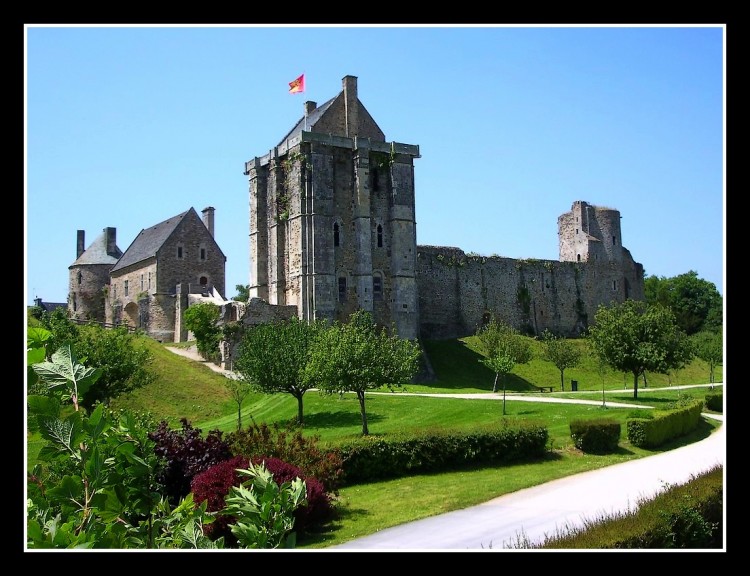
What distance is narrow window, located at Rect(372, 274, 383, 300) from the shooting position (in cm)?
4503

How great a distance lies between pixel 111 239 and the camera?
61.6 metres

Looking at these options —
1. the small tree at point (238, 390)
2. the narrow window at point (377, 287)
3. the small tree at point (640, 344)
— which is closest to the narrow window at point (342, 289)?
the narrow window at point (377, 287)

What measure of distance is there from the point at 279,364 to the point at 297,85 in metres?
20.5

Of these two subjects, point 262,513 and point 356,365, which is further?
point 356,365

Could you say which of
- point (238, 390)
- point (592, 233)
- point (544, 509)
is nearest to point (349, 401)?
point (238, 390)

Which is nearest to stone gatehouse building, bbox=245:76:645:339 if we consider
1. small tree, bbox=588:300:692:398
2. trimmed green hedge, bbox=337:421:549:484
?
small tree, bbox=588:300:692:398

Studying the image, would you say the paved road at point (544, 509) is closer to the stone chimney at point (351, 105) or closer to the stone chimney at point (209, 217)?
the stone chimney at point (351, 105)

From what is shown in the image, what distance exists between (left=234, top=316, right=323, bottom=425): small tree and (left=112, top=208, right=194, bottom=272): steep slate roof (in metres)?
24.9

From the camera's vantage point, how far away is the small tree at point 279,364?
94.7 feet

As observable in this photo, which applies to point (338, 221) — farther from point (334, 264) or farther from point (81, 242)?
point (81, 242)

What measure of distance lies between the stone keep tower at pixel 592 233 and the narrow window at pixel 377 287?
77.8 ft

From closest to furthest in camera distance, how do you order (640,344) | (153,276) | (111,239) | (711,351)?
(640,344), (711,351), (153,276), (111,239)
